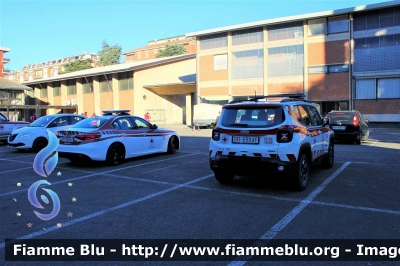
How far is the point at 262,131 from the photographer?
625 centimetres

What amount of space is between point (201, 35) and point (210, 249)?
35758mm

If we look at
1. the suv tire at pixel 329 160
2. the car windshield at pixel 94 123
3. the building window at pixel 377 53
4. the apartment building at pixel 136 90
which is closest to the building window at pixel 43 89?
the apartment building at pixel 136 90

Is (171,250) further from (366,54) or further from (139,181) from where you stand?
(366,54)

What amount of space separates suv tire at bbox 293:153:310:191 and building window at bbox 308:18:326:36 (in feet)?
89.9

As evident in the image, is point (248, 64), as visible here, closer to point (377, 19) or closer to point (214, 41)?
point (214, 41)

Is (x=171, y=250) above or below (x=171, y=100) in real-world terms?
below

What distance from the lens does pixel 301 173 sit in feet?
21.4

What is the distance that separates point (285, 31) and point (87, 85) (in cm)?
2754


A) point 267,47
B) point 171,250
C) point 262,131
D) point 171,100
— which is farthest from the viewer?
point 171,100

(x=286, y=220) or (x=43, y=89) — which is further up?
(x=43, y=89)

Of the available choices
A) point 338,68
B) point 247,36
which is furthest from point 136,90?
point 338,68

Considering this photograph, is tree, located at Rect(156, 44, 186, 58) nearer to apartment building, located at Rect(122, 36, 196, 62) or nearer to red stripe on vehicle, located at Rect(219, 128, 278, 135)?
apartment building, located at Rect(122, 36, 196, 62)
